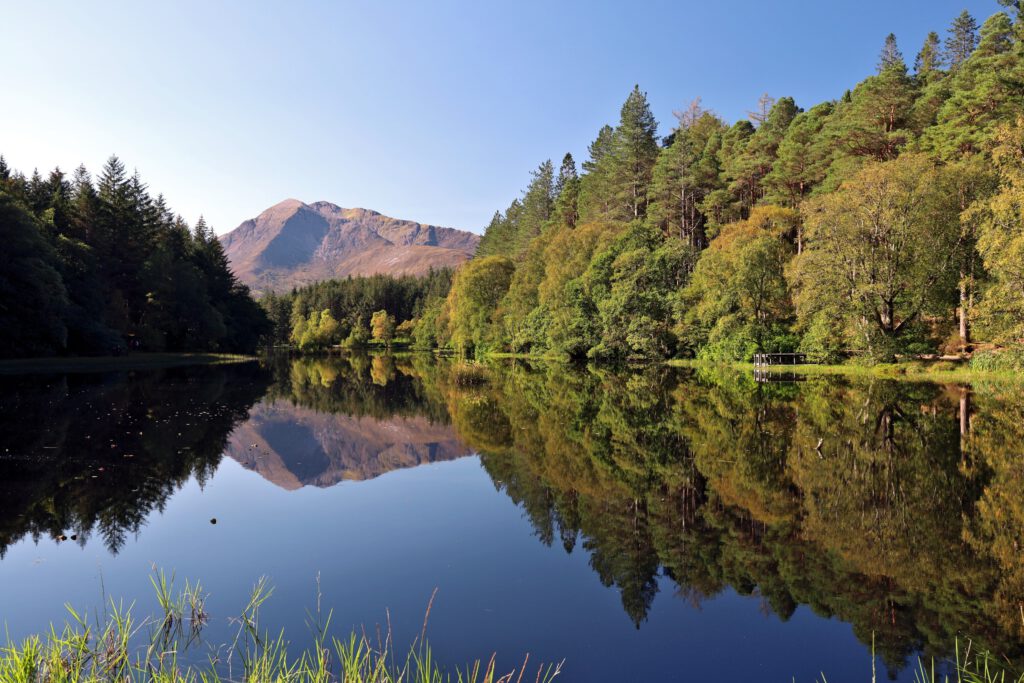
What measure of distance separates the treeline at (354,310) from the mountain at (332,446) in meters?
109

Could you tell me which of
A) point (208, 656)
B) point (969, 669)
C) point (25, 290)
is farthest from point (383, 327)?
point (969, 669)

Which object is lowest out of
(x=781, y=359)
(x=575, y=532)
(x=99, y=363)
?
(x=575, y=532)

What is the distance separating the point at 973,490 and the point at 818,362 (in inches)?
1515

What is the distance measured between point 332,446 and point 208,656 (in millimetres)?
13470

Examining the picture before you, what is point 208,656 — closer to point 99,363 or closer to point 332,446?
point 332,446

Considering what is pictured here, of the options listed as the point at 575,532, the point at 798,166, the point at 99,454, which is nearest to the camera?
the point at 575,532

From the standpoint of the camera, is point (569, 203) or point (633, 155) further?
point (569, 203)

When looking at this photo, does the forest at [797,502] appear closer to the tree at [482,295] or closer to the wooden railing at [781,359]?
the wooden railing at [781,359]

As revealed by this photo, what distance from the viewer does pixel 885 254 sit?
3947 cm

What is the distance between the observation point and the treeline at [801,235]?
37812 mm

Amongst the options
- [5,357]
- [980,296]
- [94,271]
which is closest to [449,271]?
[94,271]

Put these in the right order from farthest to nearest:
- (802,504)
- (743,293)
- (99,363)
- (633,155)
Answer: (633,155) < (99,363) < (743,293) < (802,504)

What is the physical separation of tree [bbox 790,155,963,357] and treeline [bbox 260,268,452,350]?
9960 cm

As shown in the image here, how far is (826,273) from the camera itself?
1587 inches
